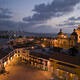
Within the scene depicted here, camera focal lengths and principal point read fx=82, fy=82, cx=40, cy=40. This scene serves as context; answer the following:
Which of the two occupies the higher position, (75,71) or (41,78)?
(75,71)

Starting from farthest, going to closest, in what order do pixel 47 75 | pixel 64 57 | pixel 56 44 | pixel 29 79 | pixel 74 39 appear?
pixel 56 44 < pixel 74 39 < pixel 64 57 < pixel 47 75 < pixel 29 79

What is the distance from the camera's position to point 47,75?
14.2 ft

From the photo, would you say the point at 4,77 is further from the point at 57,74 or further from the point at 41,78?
the point at 57,74

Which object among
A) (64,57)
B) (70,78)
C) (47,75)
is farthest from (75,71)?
(64,57)

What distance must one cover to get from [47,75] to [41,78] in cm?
40

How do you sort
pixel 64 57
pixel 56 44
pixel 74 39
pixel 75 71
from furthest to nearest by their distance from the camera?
pixel 56 44 → pixel 74 39 → pixel 64 57 → pixel 75 71

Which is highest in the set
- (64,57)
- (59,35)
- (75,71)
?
(59,35)

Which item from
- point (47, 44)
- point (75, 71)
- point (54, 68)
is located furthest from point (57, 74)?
point (47, 44)

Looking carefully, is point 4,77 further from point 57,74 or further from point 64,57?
point 64,57

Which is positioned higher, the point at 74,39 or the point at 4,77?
the point at 74,39

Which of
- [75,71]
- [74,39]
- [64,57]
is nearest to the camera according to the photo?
[75,71]

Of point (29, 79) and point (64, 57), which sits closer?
point (29, 79)

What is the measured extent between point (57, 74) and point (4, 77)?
8.82 ft

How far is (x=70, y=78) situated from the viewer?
374cm
